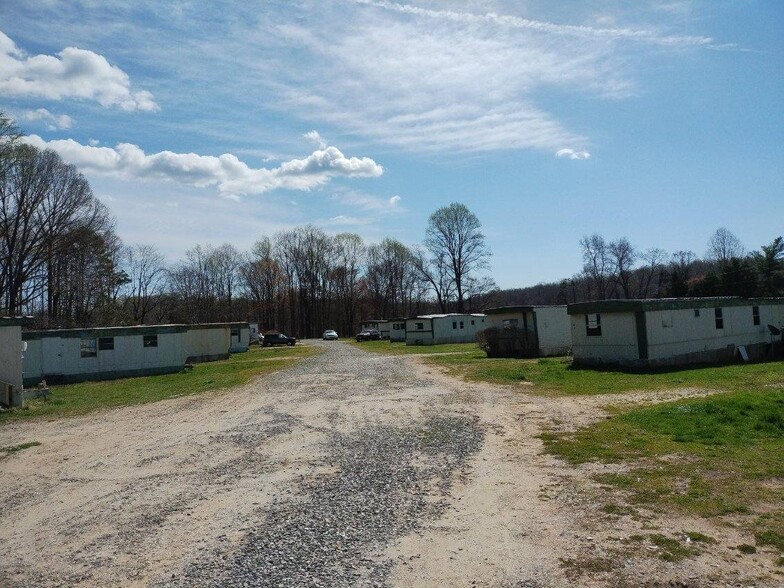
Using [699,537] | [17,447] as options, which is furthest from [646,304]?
[17,447]

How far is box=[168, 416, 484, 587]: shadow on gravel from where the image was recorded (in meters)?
5.08

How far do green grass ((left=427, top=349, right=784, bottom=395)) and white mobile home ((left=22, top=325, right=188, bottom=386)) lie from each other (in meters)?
14.9

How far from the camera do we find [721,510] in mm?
6184

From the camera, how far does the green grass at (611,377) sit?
54.9 feet

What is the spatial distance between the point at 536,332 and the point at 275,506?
25.1 metres

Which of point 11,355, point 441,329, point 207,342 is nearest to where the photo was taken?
point 11,355

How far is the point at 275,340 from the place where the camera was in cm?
5809

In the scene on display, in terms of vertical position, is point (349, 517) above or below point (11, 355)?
below

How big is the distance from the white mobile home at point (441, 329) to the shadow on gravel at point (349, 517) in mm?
36460

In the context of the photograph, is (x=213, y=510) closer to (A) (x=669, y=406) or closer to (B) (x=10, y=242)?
(A) (x=669, y=406)

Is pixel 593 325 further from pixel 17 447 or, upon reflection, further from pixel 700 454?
pixel 17 447

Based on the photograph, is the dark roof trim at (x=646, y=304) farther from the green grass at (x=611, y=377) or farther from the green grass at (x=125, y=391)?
the green grass at (x=125, y=391)

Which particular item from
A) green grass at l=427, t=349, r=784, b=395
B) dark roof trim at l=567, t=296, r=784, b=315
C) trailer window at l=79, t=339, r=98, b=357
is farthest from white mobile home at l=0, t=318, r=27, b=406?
dark roof trim at l=567, t=296, r=784, b=315

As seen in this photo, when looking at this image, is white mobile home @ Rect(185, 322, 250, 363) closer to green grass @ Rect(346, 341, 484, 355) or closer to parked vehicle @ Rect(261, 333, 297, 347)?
green grass @ Rect(346, 341, 484, 355)
